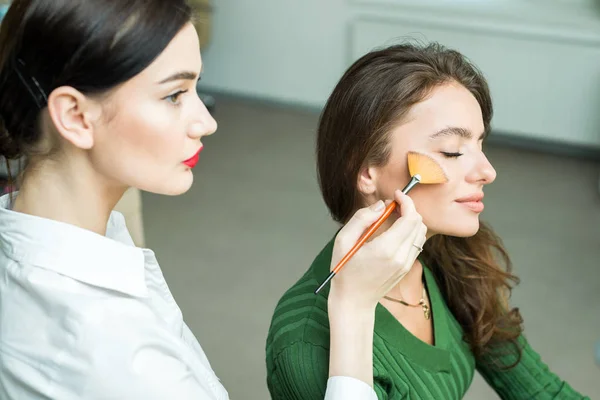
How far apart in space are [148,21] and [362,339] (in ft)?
1.78

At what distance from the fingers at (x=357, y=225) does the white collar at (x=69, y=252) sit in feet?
1.05

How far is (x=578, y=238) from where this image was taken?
349cm

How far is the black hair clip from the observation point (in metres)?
1.01

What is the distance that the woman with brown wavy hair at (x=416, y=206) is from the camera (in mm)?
1396

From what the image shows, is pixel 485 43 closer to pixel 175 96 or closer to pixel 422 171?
pixel 422 171

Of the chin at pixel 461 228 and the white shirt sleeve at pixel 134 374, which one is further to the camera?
the chin at pixel 461 228

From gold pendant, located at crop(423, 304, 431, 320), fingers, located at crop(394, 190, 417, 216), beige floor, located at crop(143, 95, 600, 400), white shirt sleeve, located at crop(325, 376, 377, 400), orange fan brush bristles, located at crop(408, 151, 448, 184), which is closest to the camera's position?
white shirt sleeve, located at crop(325, 376, 377, 400)

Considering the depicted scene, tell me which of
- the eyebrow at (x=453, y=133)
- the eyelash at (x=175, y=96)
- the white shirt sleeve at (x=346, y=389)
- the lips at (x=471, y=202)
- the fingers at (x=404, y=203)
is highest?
the eyebrow at (x=453, y=133)

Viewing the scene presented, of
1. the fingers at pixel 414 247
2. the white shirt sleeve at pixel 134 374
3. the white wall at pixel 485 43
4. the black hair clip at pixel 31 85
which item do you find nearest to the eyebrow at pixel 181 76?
the black hair clip at pixel 31 85

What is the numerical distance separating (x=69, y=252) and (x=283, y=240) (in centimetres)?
247

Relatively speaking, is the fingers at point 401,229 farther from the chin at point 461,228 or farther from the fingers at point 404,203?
the chin at point 461,228

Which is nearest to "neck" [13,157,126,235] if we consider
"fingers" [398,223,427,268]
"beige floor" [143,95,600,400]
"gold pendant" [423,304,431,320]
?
"fingers" [398,223,427,268]

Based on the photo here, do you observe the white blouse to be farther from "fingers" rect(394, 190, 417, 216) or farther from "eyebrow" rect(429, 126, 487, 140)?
"eyebrow" rect(429, 126, 487, 140)

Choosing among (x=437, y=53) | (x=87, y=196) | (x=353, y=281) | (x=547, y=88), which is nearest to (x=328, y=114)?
(x=437, y=53)
